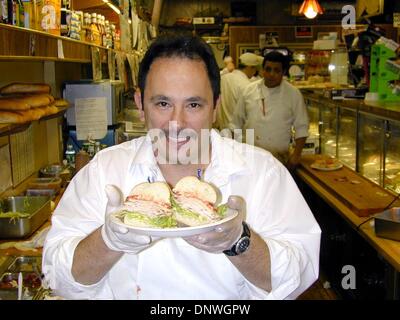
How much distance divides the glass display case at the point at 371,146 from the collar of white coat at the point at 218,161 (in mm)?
2298

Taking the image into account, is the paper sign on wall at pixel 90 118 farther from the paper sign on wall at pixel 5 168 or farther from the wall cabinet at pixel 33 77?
the paper sign on wall at pixel 5 168

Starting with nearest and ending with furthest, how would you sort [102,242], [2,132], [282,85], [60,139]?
[102,242]
[2,132]
[60,139]
[282,85]

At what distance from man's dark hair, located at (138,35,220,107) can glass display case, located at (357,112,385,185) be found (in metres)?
2.37

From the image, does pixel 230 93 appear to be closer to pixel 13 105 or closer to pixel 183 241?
pixel 13 105

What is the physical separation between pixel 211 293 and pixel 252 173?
1.27 ft

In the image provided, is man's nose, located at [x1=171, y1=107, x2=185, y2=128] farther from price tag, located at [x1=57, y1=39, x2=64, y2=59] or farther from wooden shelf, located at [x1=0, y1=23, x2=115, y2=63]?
price tag, located at [x1=57, y1=39, x2=64, y2=59]

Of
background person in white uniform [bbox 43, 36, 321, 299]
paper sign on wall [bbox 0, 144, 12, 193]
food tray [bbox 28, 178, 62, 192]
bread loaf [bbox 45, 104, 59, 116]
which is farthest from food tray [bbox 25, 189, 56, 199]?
background person in white uniform [bbox 43, 36, 321, 299]

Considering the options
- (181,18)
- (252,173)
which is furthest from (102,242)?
(181,18)

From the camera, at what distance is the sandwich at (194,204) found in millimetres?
1269

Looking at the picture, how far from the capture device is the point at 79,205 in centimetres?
154

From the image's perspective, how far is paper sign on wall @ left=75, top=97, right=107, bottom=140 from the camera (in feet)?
13.5

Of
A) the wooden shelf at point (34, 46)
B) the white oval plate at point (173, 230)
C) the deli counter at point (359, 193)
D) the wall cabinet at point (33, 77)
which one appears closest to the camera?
the white oval plate at point (173, 230)

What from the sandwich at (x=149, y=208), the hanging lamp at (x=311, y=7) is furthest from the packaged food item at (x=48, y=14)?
the hanging lamp at (x=311, y=7)
